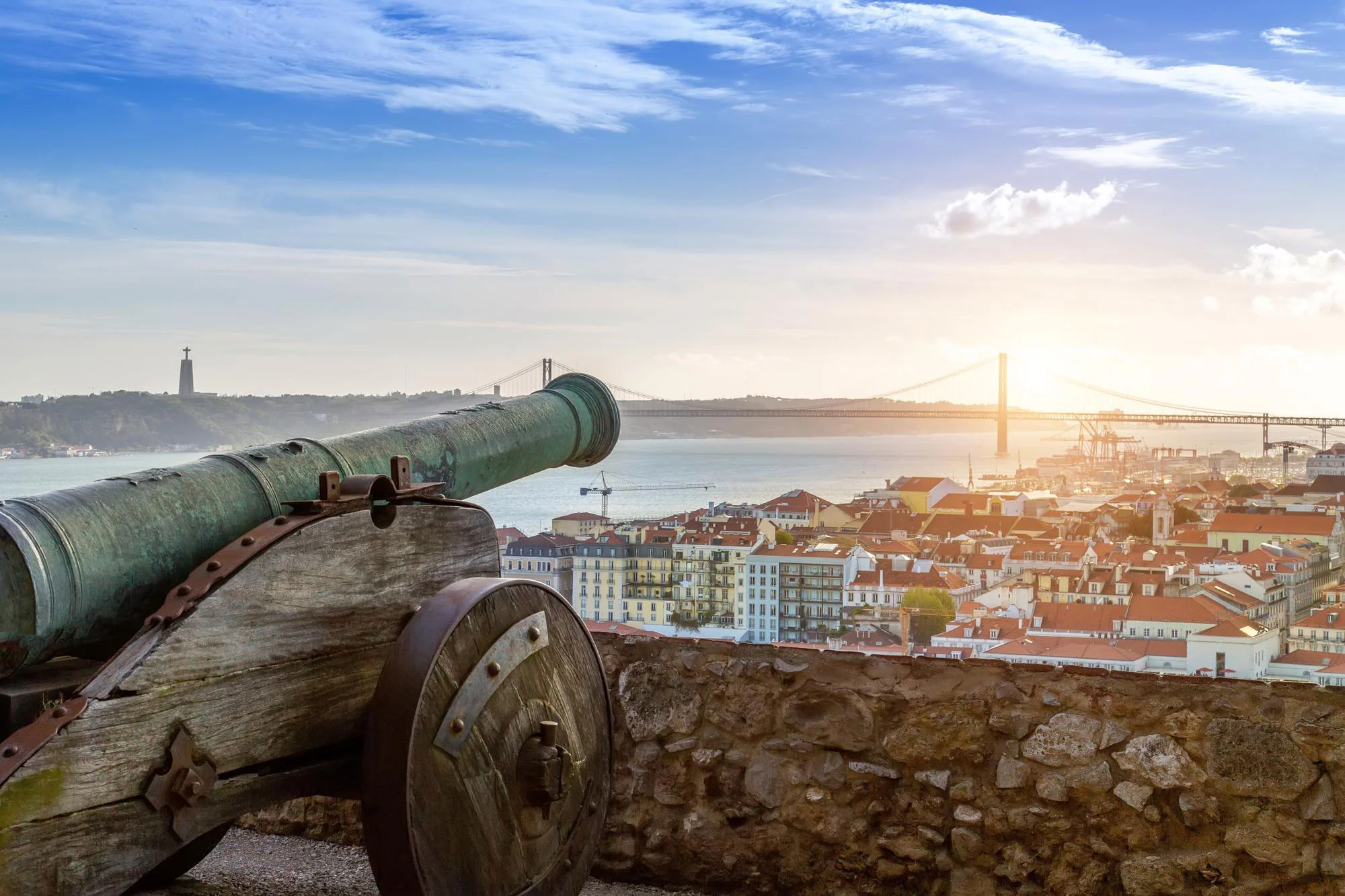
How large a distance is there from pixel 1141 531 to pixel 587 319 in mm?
20931

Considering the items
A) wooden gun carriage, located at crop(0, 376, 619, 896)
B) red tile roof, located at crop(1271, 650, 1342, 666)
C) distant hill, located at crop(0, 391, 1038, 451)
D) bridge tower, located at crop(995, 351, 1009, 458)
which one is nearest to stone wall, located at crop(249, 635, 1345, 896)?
wooden gun carriage, located at crop(0, 376, 619, 896)

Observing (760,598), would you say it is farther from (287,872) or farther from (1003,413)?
(1003,413)

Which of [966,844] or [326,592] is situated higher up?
[326,592]

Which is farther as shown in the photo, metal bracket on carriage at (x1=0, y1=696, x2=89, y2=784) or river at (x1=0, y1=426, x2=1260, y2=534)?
river at (x1=0, y1=426, x2=1260, y2=534)

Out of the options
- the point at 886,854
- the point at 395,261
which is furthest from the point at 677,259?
the point at 886,854

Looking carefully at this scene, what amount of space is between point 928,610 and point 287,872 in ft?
16.1

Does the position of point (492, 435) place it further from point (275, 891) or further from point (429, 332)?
point (429, 332)

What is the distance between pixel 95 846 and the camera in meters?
1.54

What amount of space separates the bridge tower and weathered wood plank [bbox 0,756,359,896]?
31.0 m

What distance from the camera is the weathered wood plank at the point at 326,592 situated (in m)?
1.66

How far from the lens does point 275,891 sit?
271cm

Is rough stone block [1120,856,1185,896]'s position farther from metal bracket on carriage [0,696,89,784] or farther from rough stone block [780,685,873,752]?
metal bracket on carriage [0,696,89,784]

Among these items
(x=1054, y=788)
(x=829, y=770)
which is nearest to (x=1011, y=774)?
(x=1054, y=788)

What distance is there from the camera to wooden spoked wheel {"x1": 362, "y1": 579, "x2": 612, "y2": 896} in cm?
176
